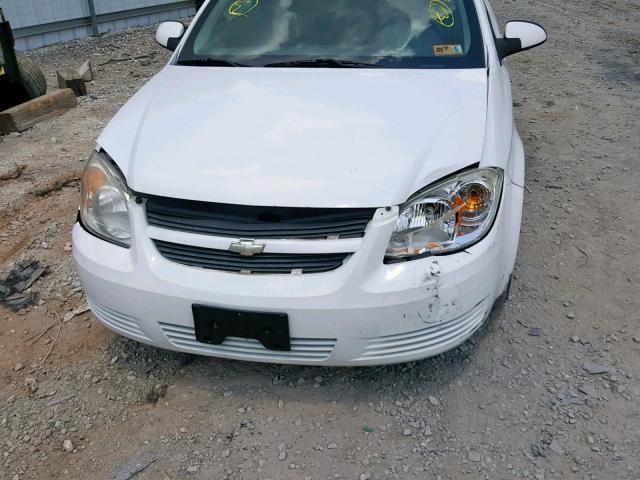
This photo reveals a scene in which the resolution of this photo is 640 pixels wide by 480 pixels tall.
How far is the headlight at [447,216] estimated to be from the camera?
208 centimetres

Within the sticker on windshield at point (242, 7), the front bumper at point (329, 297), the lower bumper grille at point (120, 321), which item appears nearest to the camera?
the front bumper at point (329, 297)

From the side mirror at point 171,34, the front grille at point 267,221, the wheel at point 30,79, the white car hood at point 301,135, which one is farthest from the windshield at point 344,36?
the wheel at point 30,79

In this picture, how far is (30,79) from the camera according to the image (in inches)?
228

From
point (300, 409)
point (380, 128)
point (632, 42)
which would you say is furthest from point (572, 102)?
point (300, 409)

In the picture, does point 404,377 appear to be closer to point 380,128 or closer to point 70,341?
point 380,128

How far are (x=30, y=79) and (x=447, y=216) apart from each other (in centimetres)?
508

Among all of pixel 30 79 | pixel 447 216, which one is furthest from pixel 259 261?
pixel 30 79

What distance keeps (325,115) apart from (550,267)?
1.57 metres

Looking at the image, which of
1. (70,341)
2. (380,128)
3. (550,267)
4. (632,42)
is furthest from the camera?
(632,42)

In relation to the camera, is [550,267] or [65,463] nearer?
[65,463]

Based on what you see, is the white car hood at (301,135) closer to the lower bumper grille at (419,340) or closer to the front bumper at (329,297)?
the front bumper at (329,297)

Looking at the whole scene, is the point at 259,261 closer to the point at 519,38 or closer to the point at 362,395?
the point at 362,395

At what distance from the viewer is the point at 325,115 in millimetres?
2451

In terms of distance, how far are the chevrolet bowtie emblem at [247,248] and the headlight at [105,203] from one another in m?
0.46
